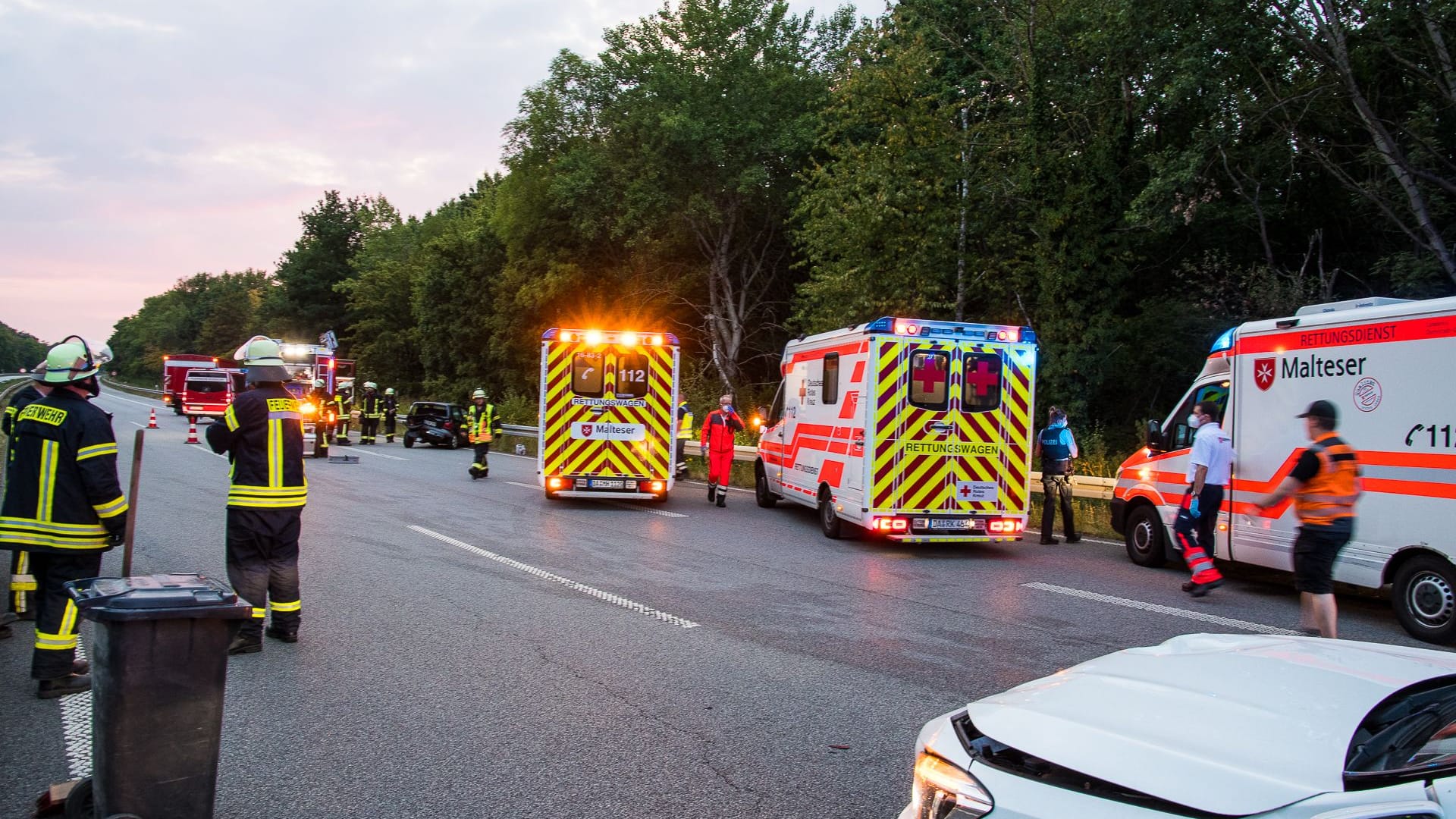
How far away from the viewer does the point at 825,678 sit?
6387mm

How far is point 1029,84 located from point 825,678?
61.6 ft

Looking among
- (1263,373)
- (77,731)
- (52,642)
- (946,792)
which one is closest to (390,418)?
(1263,373)

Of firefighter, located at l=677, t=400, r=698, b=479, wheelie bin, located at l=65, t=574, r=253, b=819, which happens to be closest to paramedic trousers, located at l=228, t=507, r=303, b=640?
wheelie bin, located at l=65, t=574, r=253, b=819

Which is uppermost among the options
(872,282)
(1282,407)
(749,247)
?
(749,247)

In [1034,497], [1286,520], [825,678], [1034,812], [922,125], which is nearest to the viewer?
[1034,812]

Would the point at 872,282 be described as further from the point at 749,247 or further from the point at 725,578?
the point at 725,578

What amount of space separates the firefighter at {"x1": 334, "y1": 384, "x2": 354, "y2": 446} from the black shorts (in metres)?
27.9

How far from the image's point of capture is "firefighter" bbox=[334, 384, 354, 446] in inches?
1253

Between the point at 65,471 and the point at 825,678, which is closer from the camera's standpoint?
the point at 65,471

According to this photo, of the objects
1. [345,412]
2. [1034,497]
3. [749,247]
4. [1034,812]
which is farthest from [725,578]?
[345,412]

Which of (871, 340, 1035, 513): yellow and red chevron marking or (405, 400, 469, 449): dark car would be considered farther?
(405, 400, 469, 449): dark car

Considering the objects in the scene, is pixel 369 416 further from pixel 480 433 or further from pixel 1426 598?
pixel 1426 598

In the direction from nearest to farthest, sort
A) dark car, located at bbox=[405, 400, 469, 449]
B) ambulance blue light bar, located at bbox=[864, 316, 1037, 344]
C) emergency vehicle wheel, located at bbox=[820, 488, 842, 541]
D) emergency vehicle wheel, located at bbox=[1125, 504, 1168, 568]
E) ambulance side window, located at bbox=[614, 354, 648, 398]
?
emergency vehicle wheel, located at bbox=[1125, 504, 1168, 568]
ambulance blue light bar, located at bbox=[864, 316, 1037, 344]
emergency vehicle wheel, located at bbox=[820, 488, 842, 541]
ambulance side window, located at bbox=[614, 354, 648, 398]
dark car, located at bbox=[405, 400, 469, 449]

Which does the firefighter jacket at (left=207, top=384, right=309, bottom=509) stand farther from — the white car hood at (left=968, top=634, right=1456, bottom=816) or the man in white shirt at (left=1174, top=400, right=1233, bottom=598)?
the man in white shirt at (left=1174, top=400, right=1233, bottom=598)
